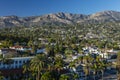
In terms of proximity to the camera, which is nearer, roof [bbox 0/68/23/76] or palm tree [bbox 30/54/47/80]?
palm tree [bbox 30/54/47/80]

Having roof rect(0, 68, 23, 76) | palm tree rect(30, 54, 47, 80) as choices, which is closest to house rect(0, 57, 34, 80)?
roof rect(0, 68, 23, 76)

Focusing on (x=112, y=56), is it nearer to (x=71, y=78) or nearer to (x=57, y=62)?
(x=57, y=62)

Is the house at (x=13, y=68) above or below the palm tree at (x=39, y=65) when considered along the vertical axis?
below

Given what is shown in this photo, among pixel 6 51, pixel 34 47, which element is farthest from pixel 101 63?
pixel 34 47

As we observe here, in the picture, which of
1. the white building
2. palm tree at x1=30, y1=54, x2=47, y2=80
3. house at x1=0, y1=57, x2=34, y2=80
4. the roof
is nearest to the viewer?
palm tree at x1=30, y1=54, x2=47, y2=80

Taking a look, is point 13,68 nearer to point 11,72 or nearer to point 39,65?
point 11,72

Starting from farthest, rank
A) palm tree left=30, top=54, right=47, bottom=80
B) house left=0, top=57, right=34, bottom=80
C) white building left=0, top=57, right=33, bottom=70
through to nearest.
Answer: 1. white building left=0, top=57, right=33, bottom=70
2. house left=0, top=57, right=34, bottom=80
3. palm tree left=30, top=54, right=47, bottom=80

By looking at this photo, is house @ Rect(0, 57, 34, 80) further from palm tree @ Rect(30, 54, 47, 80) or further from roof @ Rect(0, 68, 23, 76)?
palm tree @ Rect(30, 54, 47, 80)

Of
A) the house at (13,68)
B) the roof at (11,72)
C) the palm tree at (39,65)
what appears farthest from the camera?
the house at (13,68)

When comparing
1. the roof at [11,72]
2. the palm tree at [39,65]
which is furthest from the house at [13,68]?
the palm tree at [39,65]

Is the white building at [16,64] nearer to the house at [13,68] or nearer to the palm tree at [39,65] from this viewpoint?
the house at [13,68]

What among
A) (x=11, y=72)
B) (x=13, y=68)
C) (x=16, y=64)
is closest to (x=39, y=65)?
(x=11, y=72)
